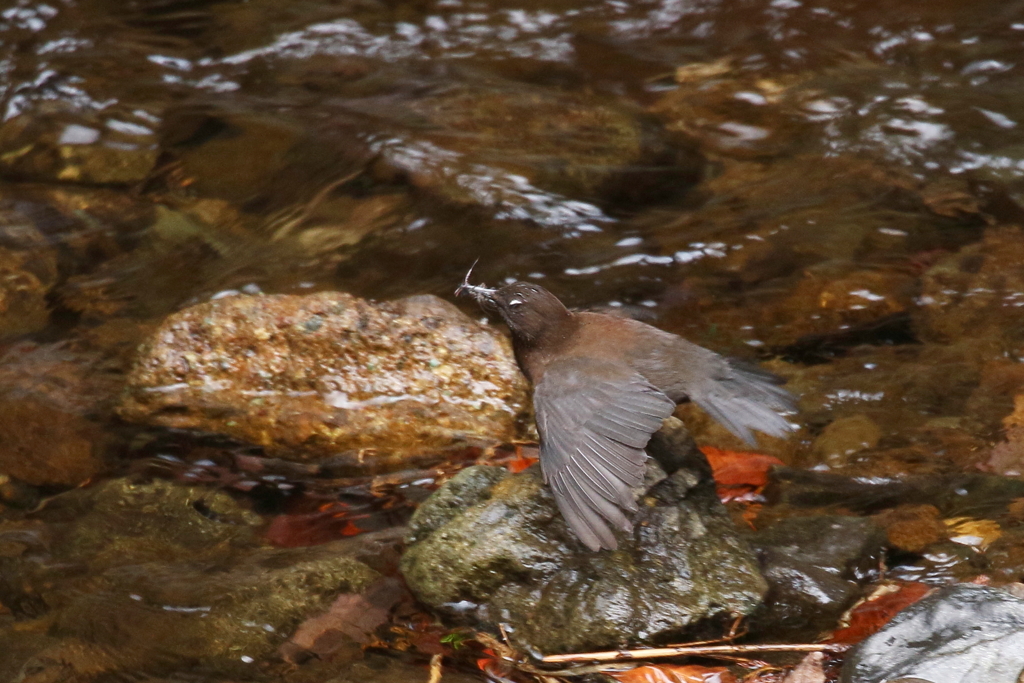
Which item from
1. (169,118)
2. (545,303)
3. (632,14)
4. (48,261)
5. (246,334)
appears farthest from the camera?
(632,14)

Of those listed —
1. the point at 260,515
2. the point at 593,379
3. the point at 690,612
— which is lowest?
the point at 260,515

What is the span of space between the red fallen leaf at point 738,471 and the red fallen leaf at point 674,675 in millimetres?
1100

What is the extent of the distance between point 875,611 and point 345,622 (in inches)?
76.8

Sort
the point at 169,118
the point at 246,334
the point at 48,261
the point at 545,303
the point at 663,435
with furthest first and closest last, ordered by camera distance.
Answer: the point at 169,118, the point at 48,261, the point at 246,334, the point at 545,303, the point at 663,435

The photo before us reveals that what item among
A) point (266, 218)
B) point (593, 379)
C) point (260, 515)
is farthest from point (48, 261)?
point (593, 379)

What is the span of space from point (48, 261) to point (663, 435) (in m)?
4.45

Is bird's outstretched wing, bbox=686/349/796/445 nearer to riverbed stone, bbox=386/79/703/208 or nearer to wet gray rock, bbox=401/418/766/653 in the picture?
wet gray rock, bbox=401/418/766/653

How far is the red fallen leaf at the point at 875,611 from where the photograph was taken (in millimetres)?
3707

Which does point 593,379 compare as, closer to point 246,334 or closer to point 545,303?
point 545,303

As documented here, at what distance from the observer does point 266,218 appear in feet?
23.1

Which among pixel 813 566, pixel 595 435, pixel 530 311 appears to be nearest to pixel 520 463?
pixel 530 311

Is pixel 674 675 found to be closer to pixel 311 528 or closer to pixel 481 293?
pixel 311 528

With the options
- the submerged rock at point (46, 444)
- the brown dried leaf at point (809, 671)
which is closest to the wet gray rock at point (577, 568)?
the brown dried leaf at point (809, 671)

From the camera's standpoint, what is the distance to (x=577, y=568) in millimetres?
3691
